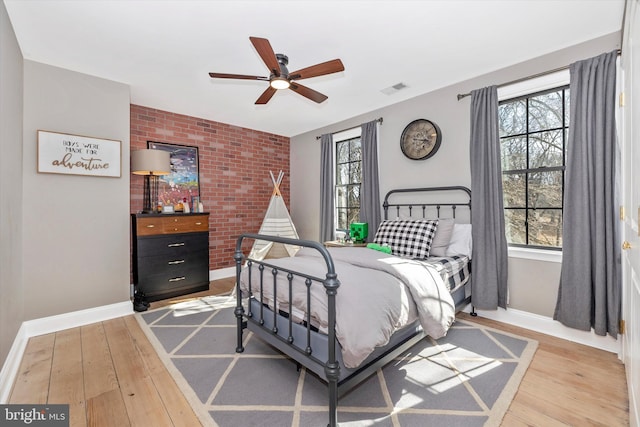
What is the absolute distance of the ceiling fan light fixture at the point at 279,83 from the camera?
2.26m

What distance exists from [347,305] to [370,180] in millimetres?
2713

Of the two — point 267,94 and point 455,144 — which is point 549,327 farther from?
point 267,94

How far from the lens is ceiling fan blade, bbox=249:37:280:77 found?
184 cm

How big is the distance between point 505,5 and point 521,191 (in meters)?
1.65

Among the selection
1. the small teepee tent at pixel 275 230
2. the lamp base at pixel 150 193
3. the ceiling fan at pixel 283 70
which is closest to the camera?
the ceiling fan at pixel 283 70

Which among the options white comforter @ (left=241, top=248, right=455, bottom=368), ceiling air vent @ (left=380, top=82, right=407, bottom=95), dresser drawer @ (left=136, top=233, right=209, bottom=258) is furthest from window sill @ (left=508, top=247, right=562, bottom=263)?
dresser drawer @ (left=136, top=233, right=209, bottom=258)

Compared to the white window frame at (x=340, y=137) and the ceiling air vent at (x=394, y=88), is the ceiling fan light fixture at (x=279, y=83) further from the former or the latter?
the white window frame at (x=340, y=137)

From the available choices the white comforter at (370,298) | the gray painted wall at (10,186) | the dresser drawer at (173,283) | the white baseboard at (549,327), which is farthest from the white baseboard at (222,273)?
the white baseboard at (549,327)

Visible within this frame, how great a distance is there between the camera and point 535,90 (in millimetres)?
2732

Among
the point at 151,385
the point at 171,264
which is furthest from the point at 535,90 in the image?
the point at 171,264

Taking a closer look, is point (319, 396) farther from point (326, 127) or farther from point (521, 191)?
point (326, 127)

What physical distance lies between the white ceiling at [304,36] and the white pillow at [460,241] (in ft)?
5.40

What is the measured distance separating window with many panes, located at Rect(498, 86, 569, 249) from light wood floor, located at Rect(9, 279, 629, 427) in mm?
991

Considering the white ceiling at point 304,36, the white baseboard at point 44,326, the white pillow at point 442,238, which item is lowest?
the white baseboard at point 44,326
